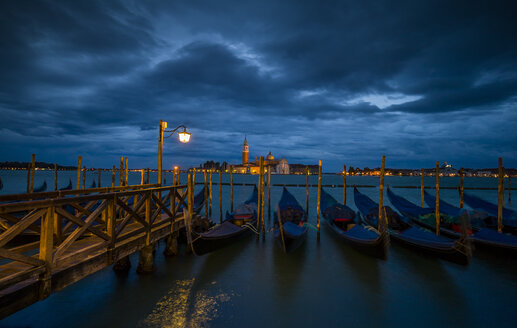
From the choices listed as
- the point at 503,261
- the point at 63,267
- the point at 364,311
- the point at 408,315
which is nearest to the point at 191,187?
the point at 63,267

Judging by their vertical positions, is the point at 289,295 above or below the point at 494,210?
below

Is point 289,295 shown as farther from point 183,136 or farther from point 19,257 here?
point 183,136

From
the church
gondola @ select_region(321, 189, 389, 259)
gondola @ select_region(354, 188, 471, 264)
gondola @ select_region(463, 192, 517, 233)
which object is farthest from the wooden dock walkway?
the church

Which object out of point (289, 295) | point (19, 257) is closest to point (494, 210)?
point (289, 295)

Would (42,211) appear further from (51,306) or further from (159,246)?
(159,246)

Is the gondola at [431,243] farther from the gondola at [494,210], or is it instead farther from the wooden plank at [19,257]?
the wooden plank at [19,257]

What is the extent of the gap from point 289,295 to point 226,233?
247 cm

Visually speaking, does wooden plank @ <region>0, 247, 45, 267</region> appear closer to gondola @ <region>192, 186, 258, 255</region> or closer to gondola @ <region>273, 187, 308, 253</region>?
gondola @ <region>192, 186, 258, 255</region>

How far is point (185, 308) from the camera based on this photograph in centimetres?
430

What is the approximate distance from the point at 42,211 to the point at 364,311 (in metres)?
5.07

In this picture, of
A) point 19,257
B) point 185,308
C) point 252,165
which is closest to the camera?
point 19,257

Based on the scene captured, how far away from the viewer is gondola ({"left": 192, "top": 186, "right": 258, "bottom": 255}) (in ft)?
18.7

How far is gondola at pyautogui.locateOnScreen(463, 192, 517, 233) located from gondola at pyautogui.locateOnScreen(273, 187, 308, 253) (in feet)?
22.0

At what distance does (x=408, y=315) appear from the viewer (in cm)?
425
